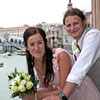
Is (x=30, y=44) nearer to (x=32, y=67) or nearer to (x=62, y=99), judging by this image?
(x=32, y=67)

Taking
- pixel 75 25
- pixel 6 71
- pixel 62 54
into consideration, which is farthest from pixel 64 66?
pixel 6 71

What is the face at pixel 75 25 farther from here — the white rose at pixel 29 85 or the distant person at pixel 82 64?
the white rose at pixel 29 85

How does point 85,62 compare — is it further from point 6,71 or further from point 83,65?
point 6,71

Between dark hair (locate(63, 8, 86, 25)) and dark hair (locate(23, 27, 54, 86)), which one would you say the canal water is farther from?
dark hair (locate(63, 8, 86, 25))

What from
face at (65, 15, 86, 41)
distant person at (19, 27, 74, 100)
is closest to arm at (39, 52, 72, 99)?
distant person at (19, 27, 74, 100)

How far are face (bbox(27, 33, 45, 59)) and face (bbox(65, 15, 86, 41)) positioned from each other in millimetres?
125

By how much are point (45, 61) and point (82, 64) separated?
221 millimetres

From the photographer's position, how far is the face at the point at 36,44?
0.73 meters

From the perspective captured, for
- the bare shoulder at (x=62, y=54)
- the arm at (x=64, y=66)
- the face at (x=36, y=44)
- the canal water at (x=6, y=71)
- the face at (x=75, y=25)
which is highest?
the face at (x=75, y=25)

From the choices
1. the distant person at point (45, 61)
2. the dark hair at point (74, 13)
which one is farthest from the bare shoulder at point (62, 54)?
the dark hair at point (74, 13)

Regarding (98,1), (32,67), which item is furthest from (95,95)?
(98,1)

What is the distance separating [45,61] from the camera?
0.80 meters

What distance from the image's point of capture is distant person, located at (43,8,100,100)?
0.62 m

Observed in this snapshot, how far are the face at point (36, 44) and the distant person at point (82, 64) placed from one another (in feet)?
0.41
